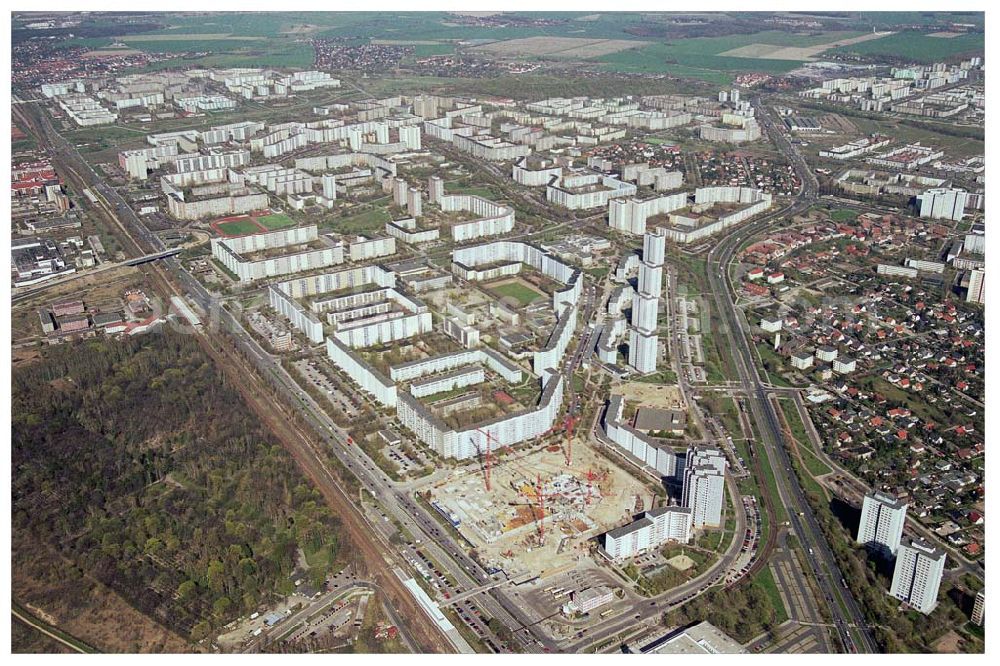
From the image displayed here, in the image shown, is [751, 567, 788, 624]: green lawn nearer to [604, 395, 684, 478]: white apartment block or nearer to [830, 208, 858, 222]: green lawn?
[604, 395, 684, 478]: white apartment block

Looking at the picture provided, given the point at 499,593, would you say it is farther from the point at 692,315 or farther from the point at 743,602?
the point at 692,315

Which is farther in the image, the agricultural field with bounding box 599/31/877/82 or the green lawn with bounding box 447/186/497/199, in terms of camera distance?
the agricultural field with bounding box 599/31/877/82

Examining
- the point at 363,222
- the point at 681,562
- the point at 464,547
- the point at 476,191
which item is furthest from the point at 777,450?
the point at 476,191

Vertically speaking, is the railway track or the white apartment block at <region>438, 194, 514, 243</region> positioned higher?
the white apartment block at <region>438, 194, 514, 243</region>

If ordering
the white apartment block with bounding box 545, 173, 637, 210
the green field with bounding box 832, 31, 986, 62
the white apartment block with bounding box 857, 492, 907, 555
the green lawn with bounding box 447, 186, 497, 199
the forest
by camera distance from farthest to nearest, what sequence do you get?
the green field with bounding box 832, 31, 986, 62, the green lawn with bounding box 447, 186, 497, 199, the white apartment block with bounding box 545, 173, 637, 210, the white apartment block with bounding box 857, 492, 907, 555, the forest

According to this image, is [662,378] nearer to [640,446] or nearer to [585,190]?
[640,446]

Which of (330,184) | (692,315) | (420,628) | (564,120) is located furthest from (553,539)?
(564,120)

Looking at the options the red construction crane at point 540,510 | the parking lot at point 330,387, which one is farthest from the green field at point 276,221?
the red construction crane at point 540,510

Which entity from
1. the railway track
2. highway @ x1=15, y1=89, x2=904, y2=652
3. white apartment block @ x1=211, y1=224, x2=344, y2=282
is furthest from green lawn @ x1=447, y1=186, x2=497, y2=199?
the railway track
